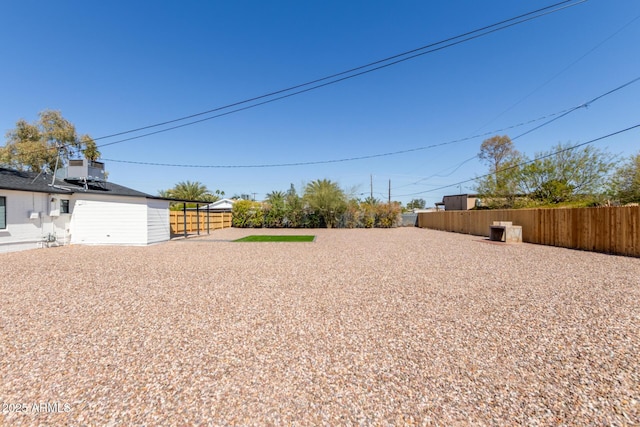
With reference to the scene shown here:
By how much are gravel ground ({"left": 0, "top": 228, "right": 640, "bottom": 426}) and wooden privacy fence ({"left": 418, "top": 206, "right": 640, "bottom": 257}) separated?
440cm

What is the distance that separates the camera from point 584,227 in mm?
9133

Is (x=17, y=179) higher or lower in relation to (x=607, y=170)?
lower

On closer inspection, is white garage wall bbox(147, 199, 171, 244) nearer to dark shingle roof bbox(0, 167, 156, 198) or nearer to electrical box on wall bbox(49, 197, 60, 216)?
dark shingle roof bbox(0, 167, 156, 198)

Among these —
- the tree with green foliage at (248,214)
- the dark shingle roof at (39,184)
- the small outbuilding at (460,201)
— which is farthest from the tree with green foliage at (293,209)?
the small outbuilding at (460,201)

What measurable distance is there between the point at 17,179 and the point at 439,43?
16533 millimetres

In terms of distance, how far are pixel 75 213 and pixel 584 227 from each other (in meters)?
20.3

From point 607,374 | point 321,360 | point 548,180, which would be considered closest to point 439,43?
point 607,374

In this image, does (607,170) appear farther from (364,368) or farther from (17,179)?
(17,179)

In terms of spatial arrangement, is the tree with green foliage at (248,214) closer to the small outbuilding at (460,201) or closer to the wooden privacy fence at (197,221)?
the wooden privacy fence at (197,221)

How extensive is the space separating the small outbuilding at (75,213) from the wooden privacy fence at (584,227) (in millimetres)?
17030

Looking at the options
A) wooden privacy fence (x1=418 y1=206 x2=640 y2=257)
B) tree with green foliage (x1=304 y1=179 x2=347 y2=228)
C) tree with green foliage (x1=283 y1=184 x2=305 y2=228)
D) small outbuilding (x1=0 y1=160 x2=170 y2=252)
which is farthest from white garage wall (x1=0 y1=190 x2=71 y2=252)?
wooden privacy fence (x1=418 y1=206 x2=640 y2=257)

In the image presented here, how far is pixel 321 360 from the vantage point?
8.38 feet

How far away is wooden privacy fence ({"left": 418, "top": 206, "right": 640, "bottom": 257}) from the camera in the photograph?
7.82 meters

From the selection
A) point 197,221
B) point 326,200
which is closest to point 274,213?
point 326,200
